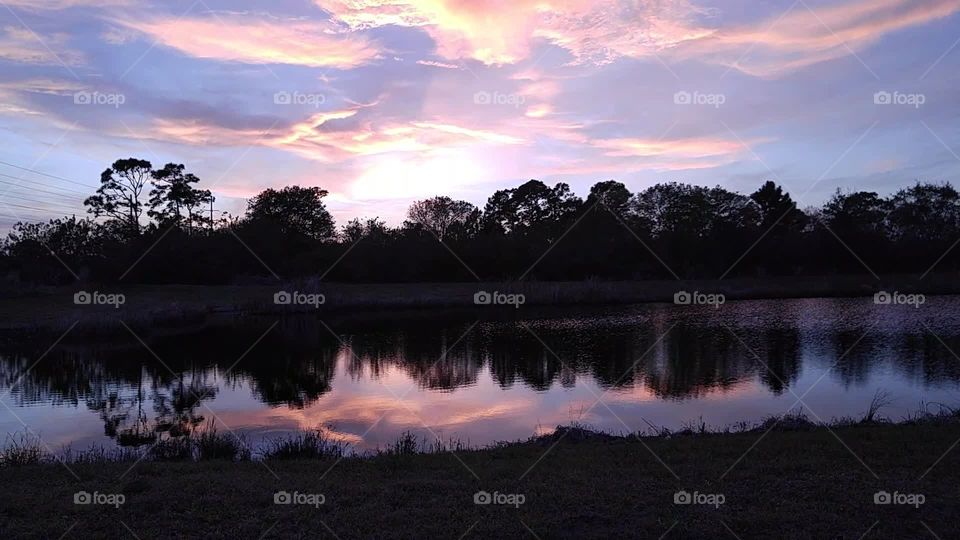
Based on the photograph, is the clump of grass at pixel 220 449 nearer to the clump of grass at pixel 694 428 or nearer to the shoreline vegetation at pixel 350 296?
the clump of grass at pixel 694 428

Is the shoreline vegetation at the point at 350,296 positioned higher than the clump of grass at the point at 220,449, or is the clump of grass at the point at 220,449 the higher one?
the shoreline vegetation at the point at 350,296

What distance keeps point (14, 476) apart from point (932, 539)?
9.97 meters

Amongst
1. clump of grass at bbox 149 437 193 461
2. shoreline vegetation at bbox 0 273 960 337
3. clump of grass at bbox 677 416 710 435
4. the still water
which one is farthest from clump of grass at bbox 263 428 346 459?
shoreline vegetation at bbox 0 273 960 337

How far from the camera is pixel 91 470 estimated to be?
8.66 meters

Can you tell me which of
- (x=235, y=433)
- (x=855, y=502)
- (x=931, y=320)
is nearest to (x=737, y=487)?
(x=855, y=502)

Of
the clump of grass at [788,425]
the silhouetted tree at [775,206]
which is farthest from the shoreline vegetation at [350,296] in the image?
the clump of grass at [788,425]

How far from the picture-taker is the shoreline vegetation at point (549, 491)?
20.4ft

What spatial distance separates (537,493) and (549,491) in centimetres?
13

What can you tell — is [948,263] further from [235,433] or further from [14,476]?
[14,476]

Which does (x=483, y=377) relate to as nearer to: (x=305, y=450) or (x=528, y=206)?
(x=305, y=450)

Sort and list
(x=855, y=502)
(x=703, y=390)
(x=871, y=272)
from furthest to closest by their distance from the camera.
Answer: (x=871, y=272) → (x=703, y=390) → (x=855, y=502)

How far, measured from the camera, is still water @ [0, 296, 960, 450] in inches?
602

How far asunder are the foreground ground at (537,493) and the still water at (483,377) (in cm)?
437

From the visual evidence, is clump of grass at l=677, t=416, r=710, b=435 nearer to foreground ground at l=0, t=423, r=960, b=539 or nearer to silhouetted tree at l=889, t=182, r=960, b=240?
foreground ground at l=0, t=423, r=960, b=539
